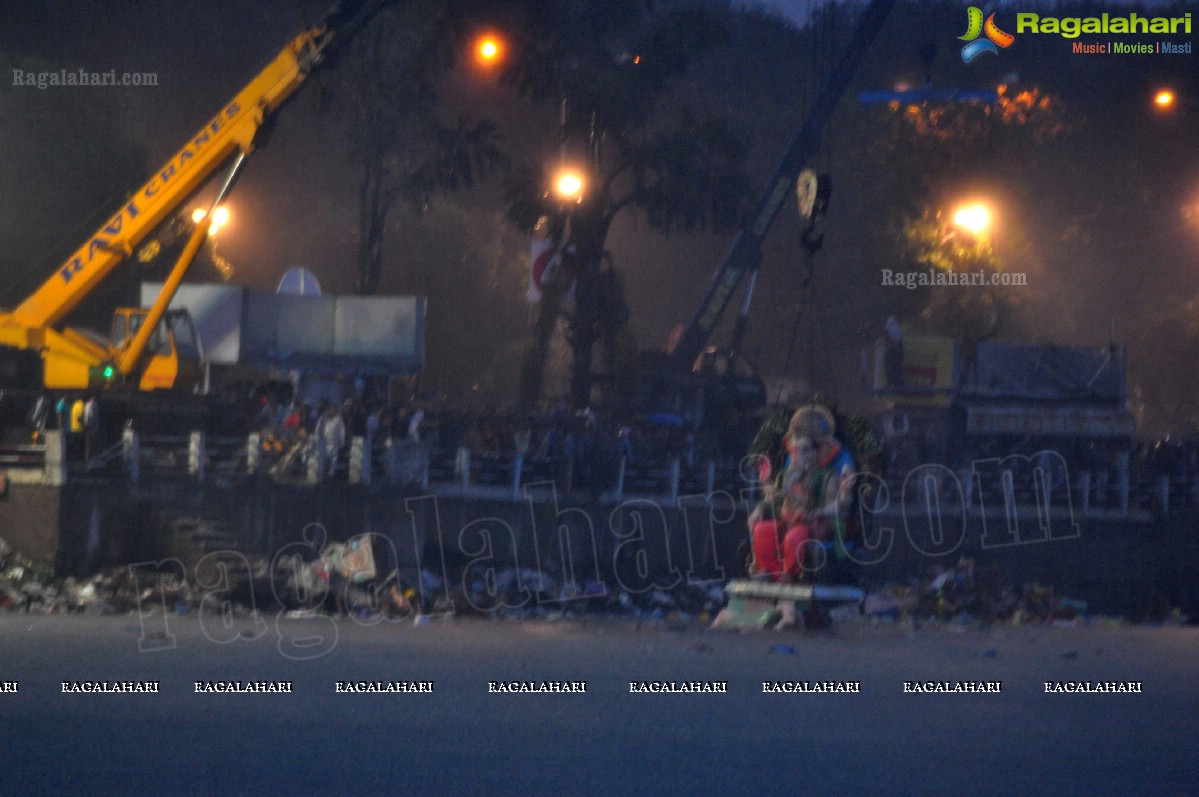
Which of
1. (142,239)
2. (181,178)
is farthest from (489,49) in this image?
(142,239)

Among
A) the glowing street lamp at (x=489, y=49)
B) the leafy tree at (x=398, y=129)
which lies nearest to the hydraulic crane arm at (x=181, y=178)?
the glowing street lamp at (x=489, y=49)

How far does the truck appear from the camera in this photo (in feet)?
64.0

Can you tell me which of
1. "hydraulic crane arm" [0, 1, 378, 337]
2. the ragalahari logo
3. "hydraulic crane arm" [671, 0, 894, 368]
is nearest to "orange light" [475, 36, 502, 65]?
"hydraulic crane arm" [0, 1, 378, 337]

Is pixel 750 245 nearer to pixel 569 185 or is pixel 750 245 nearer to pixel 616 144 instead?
pixel 616 144

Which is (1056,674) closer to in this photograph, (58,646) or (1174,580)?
(58,646)

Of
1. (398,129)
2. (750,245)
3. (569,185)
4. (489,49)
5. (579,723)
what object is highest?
(398,129)

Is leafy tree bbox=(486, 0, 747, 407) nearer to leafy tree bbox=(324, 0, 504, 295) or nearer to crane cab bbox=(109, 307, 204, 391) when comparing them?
leafy tree bbox=(324, 0, 504, 295)

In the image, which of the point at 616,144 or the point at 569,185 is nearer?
the point at 569,185

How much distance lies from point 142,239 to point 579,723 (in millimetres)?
14857

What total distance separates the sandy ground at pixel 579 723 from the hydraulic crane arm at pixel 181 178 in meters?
8.49

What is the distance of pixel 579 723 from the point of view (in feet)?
27.3

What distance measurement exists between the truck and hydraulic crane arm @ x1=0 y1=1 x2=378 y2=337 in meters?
0.02

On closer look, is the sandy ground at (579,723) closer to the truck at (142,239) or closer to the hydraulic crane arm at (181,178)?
the truck at (142,239)

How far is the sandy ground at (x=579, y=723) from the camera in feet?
22.8
